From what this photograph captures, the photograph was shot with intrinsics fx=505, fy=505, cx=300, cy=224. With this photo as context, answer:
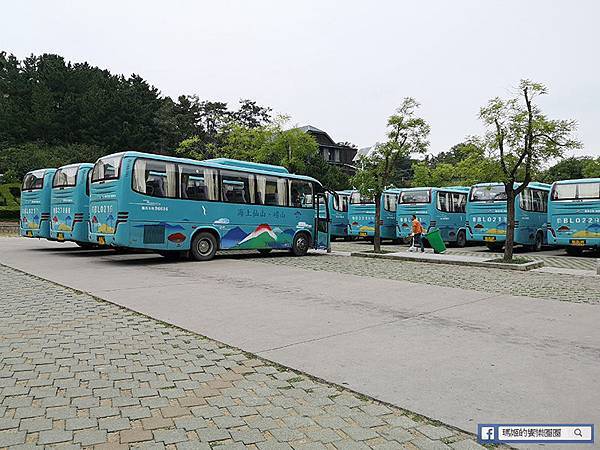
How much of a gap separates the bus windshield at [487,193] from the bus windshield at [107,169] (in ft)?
49.2

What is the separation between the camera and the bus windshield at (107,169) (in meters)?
13.9

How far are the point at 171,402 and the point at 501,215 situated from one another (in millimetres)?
20092

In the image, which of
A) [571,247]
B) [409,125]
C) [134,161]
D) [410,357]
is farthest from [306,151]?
[410,357]

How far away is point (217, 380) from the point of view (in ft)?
14.7

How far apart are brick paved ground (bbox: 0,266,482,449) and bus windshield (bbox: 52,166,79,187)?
41.2 ft

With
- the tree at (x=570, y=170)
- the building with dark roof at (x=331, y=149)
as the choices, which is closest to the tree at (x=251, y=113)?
the building with dark roof at (x=331, y=149)

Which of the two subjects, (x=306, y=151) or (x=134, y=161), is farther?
(x=306, y=151)

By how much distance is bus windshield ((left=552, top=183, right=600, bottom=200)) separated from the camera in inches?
727

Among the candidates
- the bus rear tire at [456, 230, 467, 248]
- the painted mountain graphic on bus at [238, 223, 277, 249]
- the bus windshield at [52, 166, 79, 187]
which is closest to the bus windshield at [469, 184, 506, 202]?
the bus rear tire at [456, 230, 467, 248]

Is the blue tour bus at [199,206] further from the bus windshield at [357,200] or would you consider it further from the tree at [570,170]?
the tree at [570,170]

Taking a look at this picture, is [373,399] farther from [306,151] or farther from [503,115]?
[306,151]

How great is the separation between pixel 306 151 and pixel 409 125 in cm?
1814

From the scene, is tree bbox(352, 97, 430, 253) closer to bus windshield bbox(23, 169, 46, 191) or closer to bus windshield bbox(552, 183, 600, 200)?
bus windshield bbox(552, 183, 600, 200)

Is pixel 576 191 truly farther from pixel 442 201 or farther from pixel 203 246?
pixel 203 246
